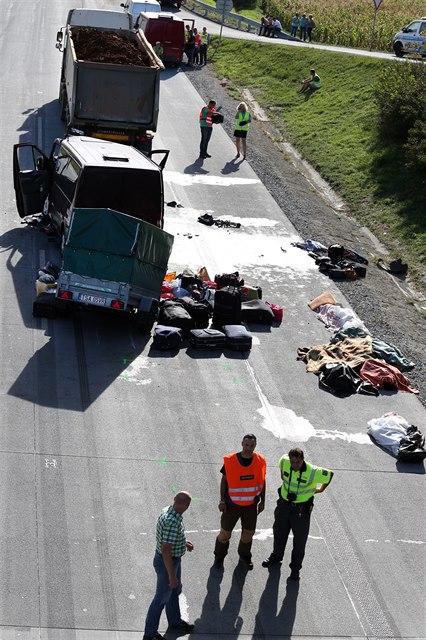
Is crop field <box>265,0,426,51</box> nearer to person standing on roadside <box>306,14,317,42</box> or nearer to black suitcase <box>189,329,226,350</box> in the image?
person standing on roadside <box>306,14,317,42</box>

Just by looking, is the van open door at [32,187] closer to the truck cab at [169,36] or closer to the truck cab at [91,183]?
the truck cab at [91,183]

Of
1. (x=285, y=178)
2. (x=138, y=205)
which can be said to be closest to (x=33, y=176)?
(x=138, y=205)

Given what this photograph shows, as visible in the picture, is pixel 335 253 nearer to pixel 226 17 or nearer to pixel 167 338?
pixel 167 338

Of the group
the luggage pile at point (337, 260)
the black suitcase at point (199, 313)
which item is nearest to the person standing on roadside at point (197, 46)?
the luggage pile at point (337, 260)

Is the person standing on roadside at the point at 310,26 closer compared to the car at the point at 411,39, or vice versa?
the car at the point at 411,39

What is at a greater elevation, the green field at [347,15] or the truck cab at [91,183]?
the truck cab at [91,183]

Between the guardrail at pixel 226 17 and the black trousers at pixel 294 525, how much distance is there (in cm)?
4378

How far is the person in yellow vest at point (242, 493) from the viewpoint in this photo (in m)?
11.1

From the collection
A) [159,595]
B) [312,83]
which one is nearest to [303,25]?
[312,83]

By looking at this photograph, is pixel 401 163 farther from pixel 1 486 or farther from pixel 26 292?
pixel 1 486

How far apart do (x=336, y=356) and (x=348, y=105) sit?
19.3m

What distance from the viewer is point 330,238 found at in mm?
24250

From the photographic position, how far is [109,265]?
17.4 m

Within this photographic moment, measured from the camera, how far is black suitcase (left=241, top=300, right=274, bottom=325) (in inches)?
737
